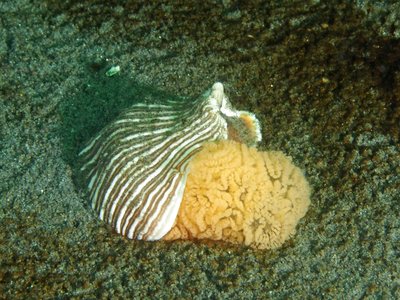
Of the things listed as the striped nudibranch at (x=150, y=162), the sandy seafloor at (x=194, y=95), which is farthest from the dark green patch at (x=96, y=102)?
the striped nudibranch at (x=150, y=162)

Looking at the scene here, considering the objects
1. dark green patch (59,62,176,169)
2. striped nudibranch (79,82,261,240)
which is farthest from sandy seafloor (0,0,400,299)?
striped nudibranch (79,82,261,240)

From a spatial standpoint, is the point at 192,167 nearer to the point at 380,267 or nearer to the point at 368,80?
the point at 380,267

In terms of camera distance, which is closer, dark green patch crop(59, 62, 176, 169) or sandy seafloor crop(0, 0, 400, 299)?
sandy seafloor crop(0, 0, 400, 299)

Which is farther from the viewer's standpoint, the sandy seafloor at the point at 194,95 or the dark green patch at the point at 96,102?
the dark green patch at the point at 96,102

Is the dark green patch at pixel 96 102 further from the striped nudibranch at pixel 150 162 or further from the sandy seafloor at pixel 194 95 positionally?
the striped nudibranch at pixel 150 162

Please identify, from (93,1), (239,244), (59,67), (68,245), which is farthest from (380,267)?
(93,1)

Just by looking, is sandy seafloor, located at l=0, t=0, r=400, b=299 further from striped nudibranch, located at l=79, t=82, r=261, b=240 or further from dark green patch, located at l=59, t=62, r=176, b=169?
striped nudibranch, located at l=79, t=82, r=261, b=240

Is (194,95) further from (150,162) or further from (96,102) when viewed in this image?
(150,162)
